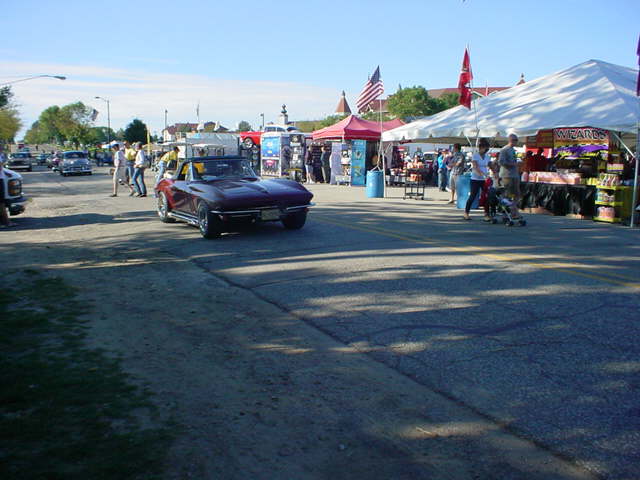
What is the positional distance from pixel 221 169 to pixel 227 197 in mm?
1604

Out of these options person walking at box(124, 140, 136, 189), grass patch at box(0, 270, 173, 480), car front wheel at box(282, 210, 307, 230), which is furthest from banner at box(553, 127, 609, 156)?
grass patch at box(0, 270, 173, 480)

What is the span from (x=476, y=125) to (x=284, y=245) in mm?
8664

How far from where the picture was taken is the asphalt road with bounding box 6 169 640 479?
3.54 metres

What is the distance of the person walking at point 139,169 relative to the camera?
18.8m

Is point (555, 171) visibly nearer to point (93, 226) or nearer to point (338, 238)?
point (338, 238)

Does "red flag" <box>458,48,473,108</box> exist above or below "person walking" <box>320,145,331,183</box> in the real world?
above

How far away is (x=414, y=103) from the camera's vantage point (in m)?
95.4

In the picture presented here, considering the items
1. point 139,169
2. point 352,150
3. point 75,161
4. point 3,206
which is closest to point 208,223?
point 3,206

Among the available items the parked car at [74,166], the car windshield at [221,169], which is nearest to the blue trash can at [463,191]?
the car windshield at [221,169]

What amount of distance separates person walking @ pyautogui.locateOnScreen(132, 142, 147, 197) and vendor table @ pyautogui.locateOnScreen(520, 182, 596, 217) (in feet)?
39.9

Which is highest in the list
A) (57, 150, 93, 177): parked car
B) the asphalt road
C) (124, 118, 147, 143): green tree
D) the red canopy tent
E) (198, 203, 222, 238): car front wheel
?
(124, 118, 147, 143): green tree

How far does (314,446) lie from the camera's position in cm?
312

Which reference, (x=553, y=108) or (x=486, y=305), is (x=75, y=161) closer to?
(x=553, y=108)

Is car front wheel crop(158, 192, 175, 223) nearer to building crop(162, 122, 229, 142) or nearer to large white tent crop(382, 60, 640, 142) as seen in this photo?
large white tent crop(382, 60, 640, 142)
